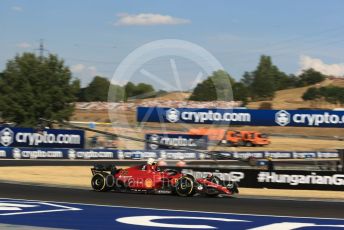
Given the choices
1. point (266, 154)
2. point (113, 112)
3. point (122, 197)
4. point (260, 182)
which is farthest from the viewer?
point (266, 154)

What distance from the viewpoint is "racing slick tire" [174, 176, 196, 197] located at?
16469 millimetres

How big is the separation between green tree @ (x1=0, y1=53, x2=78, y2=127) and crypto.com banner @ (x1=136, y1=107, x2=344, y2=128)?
55.9ft

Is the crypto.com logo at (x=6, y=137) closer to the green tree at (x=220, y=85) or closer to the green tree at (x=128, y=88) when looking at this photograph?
the green tree at (x=128, y=88)

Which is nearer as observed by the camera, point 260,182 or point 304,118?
point 260,182

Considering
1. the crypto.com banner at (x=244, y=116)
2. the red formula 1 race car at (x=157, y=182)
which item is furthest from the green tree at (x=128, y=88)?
the red formula 1 race car at (x=157, y=182)

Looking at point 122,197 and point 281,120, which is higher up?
point 281,120

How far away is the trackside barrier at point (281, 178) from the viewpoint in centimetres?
1923

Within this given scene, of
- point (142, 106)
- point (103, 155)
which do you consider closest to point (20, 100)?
point (142, 106)

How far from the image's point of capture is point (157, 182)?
1705 cm

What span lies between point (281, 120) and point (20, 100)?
2793cm

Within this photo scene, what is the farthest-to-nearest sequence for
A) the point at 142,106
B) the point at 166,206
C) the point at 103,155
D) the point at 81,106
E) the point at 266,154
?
the point at 81,106 → the point at 142,106 → the point at 266,154 → the point at 103,155 → the point at 166,206

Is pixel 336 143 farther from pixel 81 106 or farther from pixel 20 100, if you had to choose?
pixel 81 106

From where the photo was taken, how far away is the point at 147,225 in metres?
9.83

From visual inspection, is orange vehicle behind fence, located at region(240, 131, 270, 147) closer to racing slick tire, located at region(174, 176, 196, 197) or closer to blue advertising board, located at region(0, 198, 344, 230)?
racing slick tire, located at region(174, 176, 196, 197)
